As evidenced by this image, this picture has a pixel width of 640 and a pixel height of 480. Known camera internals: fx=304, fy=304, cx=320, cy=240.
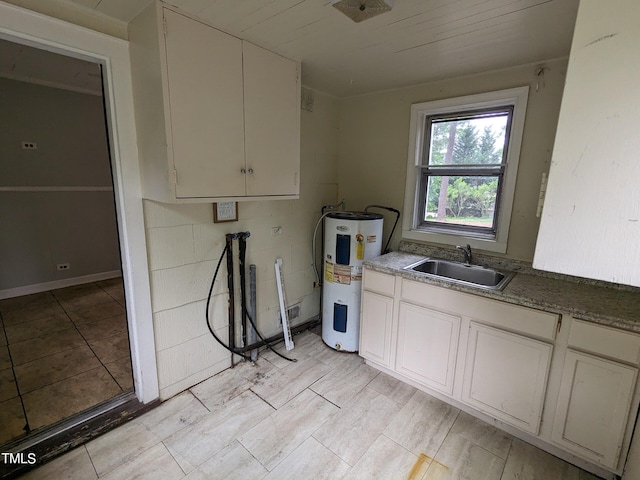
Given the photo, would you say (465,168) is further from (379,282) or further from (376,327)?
(376,327)

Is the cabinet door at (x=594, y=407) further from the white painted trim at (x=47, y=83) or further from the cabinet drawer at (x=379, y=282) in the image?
the white painted trim at (x=47, y=83)

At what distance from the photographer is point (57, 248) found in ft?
12.5

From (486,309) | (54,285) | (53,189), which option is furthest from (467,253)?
(54,285)

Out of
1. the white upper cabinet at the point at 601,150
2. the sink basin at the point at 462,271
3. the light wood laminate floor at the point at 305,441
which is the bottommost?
the light wood laminate floor at the point at 305,441

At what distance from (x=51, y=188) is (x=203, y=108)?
10.9 ft

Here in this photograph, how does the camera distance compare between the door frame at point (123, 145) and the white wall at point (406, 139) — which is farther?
the white wall at point (406, 139)

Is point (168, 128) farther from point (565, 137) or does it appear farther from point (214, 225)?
point (565, 137)

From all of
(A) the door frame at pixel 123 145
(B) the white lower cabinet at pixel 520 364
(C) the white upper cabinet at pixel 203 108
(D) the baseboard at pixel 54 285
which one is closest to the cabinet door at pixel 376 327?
(B) the white lower cabinet at pixel 520 364

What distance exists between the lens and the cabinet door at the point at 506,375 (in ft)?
5.54

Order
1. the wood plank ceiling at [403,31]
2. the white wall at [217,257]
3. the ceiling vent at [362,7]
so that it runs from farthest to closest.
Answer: the white wall at [217,257] → the wood plank ceiling at [403,31] → the ceiling vent at [362,7]

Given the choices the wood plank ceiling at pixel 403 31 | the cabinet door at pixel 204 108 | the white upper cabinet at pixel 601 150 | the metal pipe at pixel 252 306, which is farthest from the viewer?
the metal pipe at pixel 252 306

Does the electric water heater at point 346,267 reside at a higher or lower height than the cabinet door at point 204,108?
lower

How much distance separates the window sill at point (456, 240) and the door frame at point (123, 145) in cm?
206

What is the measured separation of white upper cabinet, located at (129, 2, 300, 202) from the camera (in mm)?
1512
